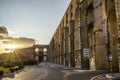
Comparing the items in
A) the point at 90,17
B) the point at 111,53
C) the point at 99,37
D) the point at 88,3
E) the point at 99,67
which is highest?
the point at 88,3

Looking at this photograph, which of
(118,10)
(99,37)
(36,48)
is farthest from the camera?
(36,48)

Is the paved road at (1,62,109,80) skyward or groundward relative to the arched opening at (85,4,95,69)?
groundward

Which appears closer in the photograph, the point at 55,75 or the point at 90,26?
the point at 55,75

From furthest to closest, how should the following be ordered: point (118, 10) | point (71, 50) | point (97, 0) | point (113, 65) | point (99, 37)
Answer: point (71, 50)
point (97, 0)
point (99, 37)
point (113, 65)
point (118, 10)

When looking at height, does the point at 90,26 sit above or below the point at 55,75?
above

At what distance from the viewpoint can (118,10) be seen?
66.2 ft

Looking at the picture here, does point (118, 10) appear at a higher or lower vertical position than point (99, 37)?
higher

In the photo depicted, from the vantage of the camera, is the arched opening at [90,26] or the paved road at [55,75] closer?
the paved road at [55,75]

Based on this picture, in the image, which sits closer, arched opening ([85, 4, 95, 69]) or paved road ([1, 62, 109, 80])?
paved road ([1, 62, 109, 80])

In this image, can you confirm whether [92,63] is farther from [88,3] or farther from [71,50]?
[71,50]

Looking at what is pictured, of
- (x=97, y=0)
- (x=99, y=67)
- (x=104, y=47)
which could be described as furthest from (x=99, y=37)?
(x=97, y=0)

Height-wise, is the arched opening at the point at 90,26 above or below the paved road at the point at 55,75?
above

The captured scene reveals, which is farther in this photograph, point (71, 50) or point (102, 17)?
point (71, 50)

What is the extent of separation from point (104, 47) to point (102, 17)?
417cm
